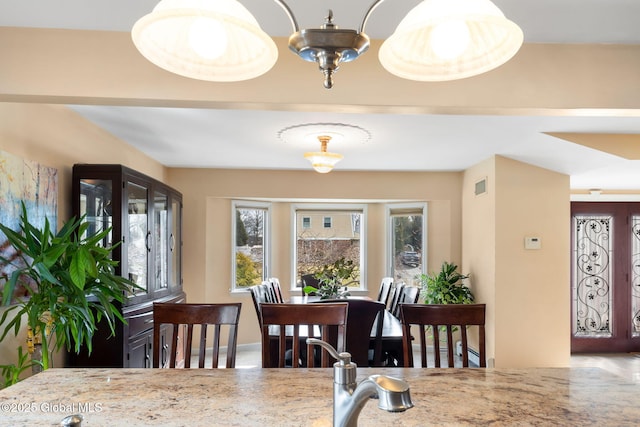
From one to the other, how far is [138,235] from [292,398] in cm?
279

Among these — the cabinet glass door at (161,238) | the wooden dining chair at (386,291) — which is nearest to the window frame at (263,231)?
the cabinet glass door at (161,238)

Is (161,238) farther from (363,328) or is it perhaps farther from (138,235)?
(363,328)

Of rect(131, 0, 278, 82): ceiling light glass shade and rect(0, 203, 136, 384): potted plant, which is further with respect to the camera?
rect(0, 203, 136, 384): potted plant

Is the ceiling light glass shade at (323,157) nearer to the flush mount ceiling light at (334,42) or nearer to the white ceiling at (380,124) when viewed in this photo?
the white ceiling at (380,124)

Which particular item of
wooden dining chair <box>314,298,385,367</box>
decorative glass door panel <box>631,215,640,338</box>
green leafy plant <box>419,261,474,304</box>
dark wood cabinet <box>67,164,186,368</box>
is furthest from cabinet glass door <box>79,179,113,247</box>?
decorative glass door panel <box>631,215,640,338</box>

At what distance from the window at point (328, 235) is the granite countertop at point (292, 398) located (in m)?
4.86

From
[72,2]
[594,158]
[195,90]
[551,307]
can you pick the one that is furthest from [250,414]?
[551,307]

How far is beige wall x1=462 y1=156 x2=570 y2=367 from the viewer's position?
4.58 m

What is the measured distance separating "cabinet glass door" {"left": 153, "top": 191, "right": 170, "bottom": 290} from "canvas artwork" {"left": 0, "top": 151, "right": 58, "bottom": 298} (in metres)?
1.21

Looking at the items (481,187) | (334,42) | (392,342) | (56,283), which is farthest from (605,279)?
(56,283)

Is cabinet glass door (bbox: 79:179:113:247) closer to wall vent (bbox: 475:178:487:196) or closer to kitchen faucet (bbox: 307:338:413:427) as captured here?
kitchen faucet (bbox: 307:338:413:427)

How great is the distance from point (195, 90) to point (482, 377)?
70.6 inches

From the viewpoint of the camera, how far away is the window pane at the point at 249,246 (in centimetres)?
609

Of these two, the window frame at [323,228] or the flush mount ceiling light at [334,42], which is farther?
the window frame at [323,228]
